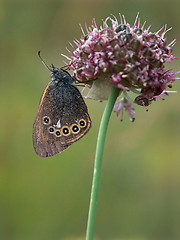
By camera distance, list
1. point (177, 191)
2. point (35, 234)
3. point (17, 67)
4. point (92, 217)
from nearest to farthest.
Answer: point (92, 217), point (35, 234), point (177, 191), point (17, 67)

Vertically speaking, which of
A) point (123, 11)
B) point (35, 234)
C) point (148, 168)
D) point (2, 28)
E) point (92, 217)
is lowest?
point (35, 234)

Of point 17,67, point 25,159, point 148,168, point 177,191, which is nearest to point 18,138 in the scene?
point 25,159

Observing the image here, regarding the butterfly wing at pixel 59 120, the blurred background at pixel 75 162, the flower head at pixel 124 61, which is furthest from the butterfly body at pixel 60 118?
the blurred background at pixel 75 162

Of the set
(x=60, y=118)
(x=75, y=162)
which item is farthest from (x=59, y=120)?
(x=75, y=162)

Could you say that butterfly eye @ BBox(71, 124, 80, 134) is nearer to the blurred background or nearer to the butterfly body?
the butterfly body

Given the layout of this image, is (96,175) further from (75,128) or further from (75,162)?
(75,162)

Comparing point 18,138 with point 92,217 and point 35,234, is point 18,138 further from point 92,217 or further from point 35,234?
point 92,217

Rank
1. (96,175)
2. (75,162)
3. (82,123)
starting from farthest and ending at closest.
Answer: (75,162)
(82,123)
(96,175)
